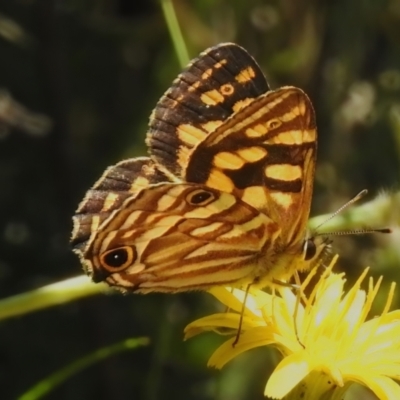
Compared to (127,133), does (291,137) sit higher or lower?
higher

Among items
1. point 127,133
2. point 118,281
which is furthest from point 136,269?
point 127,133

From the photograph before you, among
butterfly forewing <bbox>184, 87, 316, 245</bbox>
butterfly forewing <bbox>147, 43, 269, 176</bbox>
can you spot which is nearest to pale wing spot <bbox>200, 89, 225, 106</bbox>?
butterfly forewing <bbox>147, 43, 269, 176</bbox>

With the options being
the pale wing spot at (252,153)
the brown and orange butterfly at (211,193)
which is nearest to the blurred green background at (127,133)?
the brown and orange butterfly at (211,193)

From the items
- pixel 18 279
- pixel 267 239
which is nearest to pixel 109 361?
pixel 18 279

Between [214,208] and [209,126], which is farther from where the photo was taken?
[209,126]

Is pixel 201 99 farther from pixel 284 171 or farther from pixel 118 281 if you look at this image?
pixel 118 281

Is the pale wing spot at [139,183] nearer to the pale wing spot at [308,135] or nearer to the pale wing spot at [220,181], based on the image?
the pale wing spot at [220,181]

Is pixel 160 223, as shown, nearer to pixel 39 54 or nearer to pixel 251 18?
pixel 39 54
